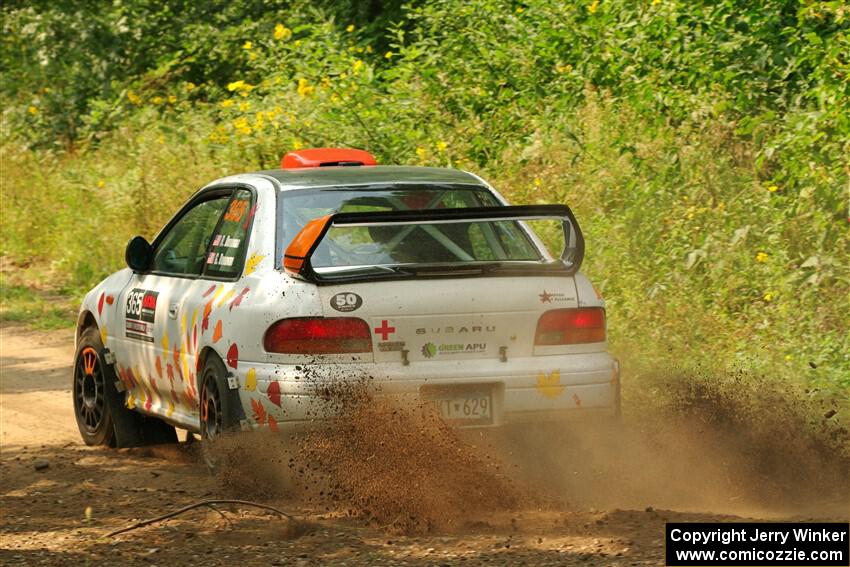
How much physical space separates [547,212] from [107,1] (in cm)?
1618

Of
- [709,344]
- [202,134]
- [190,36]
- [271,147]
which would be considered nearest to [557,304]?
[709,344]

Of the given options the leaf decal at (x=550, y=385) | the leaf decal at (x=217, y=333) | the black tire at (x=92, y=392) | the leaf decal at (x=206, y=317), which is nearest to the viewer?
A: the leaf decal at (x=550, y=385)

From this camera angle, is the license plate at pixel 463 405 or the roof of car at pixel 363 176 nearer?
the license plate at pixel 463 405

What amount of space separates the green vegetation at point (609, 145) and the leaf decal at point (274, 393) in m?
3.32

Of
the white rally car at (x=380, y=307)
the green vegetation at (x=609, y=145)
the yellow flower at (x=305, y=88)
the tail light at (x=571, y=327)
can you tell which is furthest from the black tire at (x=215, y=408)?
the yellow flower at (x=305, y=88)

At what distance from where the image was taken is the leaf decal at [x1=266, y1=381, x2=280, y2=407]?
6324mm

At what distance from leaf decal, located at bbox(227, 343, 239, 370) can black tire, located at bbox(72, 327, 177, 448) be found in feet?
6.30

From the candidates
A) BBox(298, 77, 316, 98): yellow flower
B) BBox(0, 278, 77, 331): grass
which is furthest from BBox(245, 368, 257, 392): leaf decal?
BBox(298, 77, 316, 98): yellow flower

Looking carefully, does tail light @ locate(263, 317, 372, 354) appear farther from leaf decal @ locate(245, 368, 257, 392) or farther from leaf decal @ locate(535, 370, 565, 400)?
leaf decal @ locate(535, 370, 565, 400)

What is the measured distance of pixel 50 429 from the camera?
9.14 metres

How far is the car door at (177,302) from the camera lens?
7223 millimetres

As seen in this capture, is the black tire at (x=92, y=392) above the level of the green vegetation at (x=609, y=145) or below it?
below

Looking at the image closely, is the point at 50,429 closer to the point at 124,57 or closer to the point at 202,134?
the point at 202,134

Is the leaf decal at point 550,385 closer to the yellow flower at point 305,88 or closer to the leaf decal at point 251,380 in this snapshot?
the leaf decal at point 251,380
